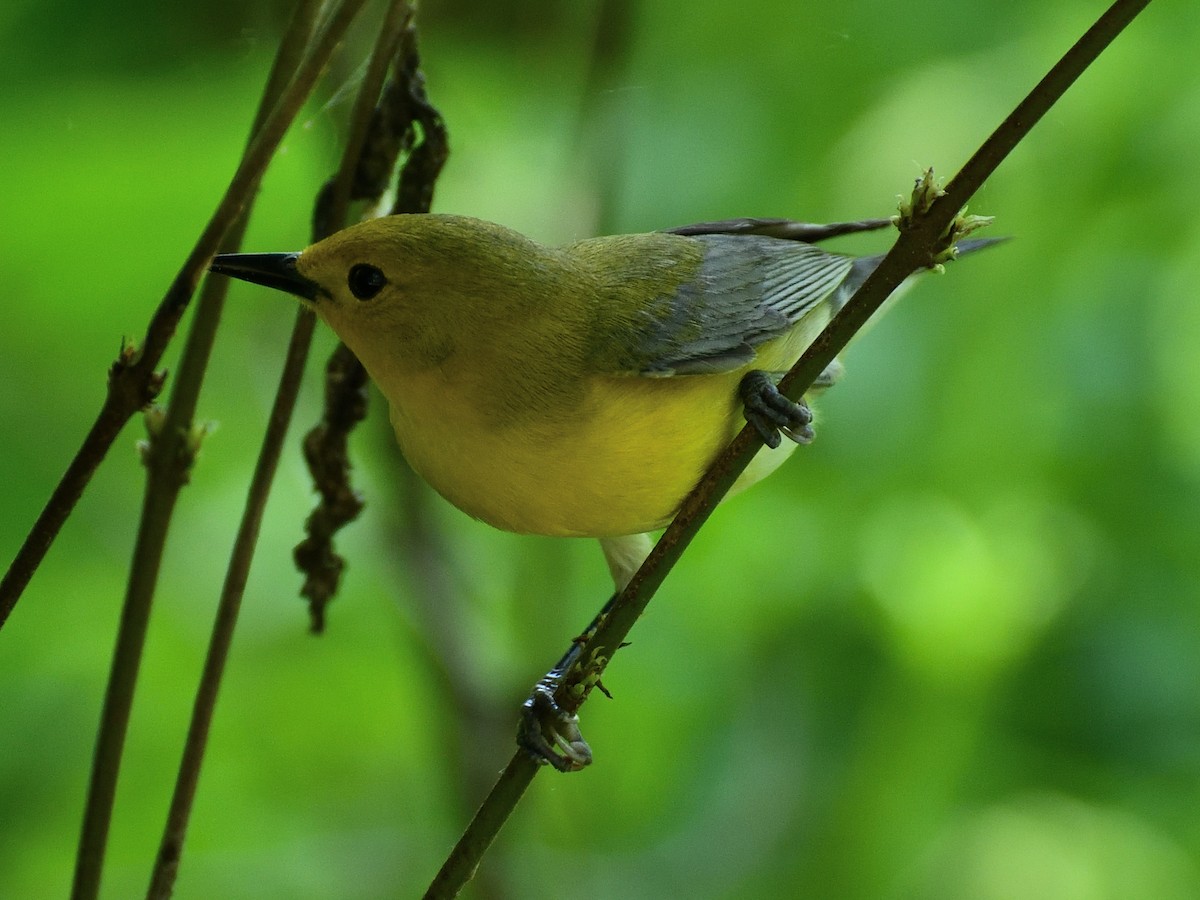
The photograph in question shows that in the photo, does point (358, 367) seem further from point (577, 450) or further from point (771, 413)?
point (771, 413)

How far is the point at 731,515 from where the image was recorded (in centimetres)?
299

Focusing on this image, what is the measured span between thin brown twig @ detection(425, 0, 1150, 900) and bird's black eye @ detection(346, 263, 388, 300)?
618mm

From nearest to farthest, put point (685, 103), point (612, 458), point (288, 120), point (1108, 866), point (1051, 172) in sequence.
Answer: point (288, 120)
point (612, 458)
point (1108, 866)
point (1051, 172)
point (685, 103)

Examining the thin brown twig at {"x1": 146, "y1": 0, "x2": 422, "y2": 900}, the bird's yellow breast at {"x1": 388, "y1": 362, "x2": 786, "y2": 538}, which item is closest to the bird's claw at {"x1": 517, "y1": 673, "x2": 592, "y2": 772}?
the bird's yellow breast at {"x1": 388, "y1": 362, "x2": 786, "y2": 538}

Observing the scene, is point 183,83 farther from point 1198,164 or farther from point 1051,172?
point 1198,164

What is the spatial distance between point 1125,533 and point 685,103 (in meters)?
1.47

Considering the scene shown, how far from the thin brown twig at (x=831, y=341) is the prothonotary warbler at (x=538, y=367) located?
269 mm

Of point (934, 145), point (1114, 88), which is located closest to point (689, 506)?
point (934, 145)

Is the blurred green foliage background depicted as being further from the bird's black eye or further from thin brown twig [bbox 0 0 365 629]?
thin brown twig [bbox 0 0 365 629]

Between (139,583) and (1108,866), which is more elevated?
(139,583)

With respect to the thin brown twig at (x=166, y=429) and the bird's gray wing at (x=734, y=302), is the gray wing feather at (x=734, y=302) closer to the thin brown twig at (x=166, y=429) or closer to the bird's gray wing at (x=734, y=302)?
the bird's gray wing at (x=734, y=302)

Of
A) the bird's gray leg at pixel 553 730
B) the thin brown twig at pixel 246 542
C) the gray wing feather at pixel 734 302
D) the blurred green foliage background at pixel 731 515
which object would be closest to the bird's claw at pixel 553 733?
the bird's gray leg at pixel 553 730

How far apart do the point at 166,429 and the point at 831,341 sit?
2.98 feet

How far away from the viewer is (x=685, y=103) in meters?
2.99
